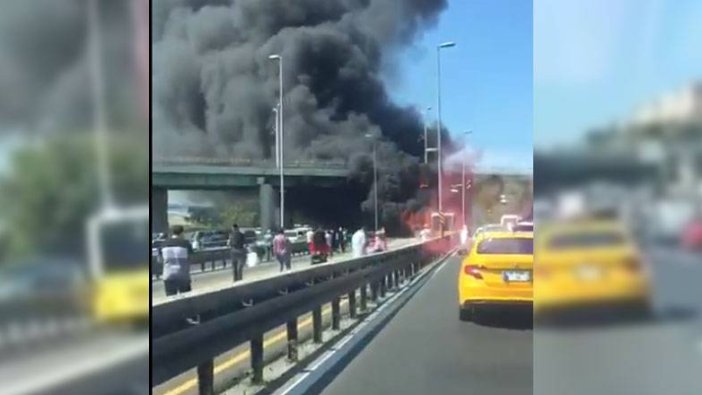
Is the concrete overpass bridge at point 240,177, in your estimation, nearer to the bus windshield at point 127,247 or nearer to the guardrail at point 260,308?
the bus windshield at point 127,247

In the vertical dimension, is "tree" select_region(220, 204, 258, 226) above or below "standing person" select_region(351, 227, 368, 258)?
above

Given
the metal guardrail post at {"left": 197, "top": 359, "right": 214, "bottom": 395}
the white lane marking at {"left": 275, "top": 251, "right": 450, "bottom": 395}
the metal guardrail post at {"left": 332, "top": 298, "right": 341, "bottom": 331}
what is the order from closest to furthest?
the metal guardrail post at {"left": 197, "top": 359, "right": 214, "bottom": 395}
the white lane marking at {"left": 275, "top": 251, "right": 450, "bottom": 395}
the metal guardrail post at {"left": 332, "top": 298, "right": 341, "bottom": 331}

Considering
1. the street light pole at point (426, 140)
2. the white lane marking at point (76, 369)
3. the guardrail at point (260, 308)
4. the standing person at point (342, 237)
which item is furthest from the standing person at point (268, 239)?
the street light pole at point (426, 140)

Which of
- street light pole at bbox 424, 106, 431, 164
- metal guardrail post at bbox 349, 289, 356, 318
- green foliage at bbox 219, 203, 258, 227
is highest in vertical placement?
street light pole at bbox 424, 106, 431, 164

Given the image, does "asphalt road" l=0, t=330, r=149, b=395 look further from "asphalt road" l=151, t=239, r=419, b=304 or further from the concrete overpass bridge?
the concrete overpass bridge

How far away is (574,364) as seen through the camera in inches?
107

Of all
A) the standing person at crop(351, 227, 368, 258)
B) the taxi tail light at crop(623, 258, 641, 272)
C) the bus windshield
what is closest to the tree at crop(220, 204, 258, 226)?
the bus windshield

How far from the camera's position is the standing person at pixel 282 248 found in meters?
2.69

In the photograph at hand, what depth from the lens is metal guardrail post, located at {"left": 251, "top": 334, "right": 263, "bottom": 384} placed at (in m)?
2.70

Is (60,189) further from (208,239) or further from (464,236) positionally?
(464,236)

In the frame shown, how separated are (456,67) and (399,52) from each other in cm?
20

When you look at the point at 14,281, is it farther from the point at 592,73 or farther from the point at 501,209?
the point at 592,73

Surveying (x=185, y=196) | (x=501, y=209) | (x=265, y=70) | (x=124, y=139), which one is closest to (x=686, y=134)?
(x=501, y=209)

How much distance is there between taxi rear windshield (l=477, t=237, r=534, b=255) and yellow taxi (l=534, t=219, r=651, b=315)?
0.13 ft
